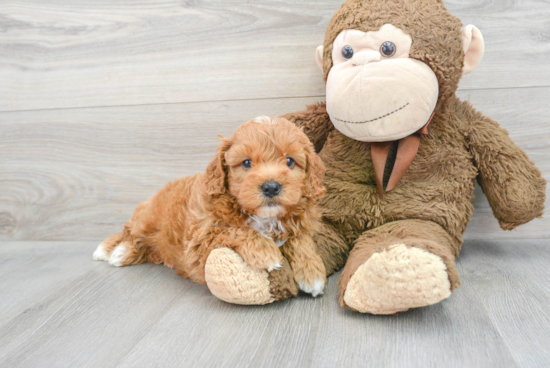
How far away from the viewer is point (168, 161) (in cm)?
175

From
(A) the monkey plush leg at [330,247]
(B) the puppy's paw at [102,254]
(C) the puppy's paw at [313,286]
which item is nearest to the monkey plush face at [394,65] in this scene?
(A) the monkey plush leg at [330,247]

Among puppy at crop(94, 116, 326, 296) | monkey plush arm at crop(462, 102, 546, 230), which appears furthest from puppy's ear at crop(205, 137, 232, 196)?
monkey plush arm at crop(462, 102, 546, 230)

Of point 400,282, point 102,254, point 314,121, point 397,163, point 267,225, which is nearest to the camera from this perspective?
point 400,282

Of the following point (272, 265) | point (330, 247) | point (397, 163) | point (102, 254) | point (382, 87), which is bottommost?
point (102, 254)

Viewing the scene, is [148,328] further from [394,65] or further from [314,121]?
[394,65]

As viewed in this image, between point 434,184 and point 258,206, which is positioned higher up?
point 258,206

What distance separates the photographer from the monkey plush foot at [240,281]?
108 centimetres

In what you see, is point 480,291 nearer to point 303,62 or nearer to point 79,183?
point 303,62

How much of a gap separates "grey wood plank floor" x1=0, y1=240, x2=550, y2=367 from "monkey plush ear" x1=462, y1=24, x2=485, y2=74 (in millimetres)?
667

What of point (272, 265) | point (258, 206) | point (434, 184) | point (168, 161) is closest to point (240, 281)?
point (272, 265)

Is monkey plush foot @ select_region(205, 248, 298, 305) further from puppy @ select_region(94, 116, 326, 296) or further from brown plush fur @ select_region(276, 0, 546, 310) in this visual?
brown plush fur @ select_region(276, 0, 546, 310)

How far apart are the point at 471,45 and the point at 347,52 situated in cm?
38

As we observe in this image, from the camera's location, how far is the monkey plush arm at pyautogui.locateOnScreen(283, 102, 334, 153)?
1.45 meters

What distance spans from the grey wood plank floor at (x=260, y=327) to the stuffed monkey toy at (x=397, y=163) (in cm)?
7
